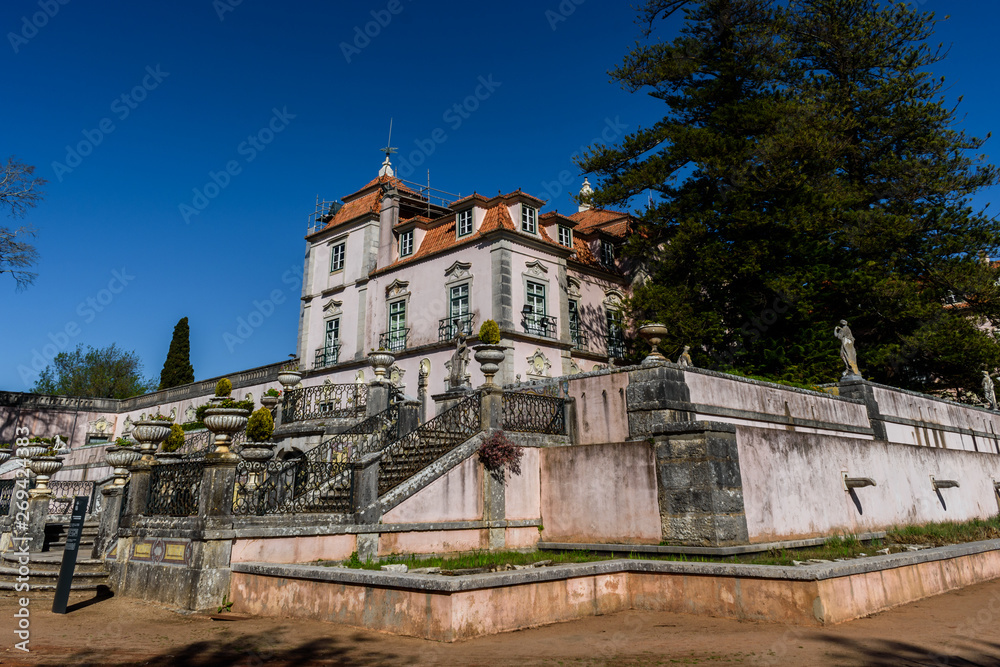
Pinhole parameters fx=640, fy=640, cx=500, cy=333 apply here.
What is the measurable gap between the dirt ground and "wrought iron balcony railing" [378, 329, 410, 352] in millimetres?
18446

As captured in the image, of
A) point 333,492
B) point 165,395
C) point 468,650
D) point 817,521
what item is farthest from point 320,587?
point 165,395

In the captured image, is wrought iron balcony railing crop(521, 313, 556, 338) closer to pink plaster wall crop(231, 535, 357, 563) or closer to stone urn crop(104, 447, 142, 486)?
stone urn crop(104, 447, 142, 486)

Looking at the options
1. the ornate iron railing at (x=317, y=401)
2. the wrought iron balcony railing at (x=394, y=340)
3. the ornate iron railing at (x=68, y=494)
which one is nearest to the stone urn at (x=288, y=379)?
the ornate iron railing at (x=317, y=401)

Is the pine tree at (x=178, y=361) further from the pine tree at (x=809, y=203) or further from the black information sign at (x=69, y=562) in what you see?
the black information sign at (x=69, y=562)

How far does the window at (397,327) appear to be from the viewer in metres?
26.1

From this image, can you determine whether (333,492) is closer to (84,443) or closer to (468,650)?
(468,650)

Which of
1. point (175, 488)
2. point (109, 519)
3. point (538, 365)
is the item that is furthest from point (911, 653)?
point (538, 365)

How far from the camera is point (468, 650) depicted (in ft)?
19.1

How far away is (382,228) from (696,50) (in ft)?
47.8

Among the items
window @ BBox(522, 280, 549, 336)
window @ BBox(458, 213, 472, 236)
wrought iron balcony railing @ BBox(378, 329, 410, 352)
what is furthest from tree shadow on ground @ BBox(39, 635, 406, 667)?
window @ BBox(458, 213, 472, 236)

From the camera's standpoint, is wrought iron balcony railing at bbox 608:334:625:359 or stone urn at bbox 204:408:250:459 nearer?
stone urn at bbox 204:408:250:459

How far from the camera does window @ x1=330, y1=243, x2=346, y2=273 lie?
29.7m

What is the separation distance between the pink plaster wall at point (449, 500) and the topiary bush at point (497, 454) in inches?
6.7

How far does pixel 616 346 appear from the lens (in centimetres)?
2755
